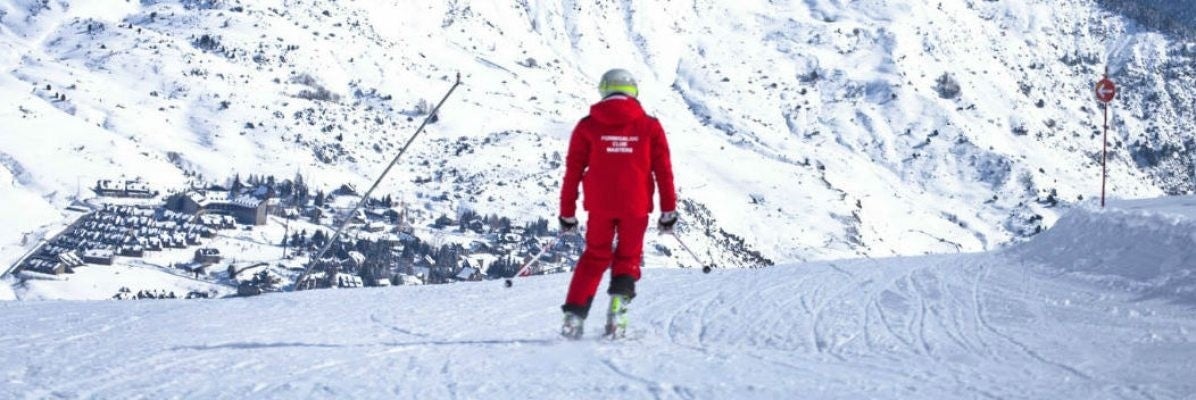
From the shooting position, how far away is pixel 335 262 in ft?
332

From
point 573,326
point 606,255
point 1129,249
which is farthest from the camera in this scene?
point 1129,249

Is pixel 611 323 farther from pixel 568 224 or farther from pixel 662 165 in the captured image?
pixel 662 165

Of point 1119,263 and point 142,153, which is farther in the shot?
point 142,153

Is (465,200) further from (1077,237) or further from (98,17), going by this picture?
(1077,237)

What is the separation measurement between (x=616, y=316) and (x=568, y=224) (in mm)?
769

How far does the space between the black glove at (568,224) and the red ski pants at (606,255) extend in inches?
10.1

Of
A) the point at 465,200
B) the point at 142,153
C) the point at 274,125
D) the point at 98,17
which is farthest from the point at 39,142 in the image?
the point at 98,17

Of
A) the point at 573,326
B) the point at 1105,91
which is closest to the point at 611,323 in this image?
the point at 573,326

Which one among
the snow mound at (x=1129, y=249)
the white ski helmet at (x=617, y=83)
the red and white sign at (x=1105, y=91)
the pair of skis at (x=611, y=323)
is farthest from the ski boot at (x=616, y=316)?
the red and white sign at (x=1105, y=91)

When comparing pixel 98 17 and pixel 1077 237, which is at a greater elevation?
pixel 98 17

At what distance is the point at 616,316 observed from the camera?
8086 millimetres

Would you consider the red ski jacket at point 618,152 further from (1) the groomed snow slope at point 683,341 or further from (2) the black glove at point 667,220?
(1) the groomed snow slope at point 683,341

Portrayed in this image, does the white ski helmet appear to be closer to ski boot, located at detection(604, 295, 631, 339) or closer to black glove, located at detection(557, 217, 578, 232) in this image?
black glove, located at detection(557, 217, 578, 232)

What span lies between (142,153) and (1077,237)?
146221 millimetres
